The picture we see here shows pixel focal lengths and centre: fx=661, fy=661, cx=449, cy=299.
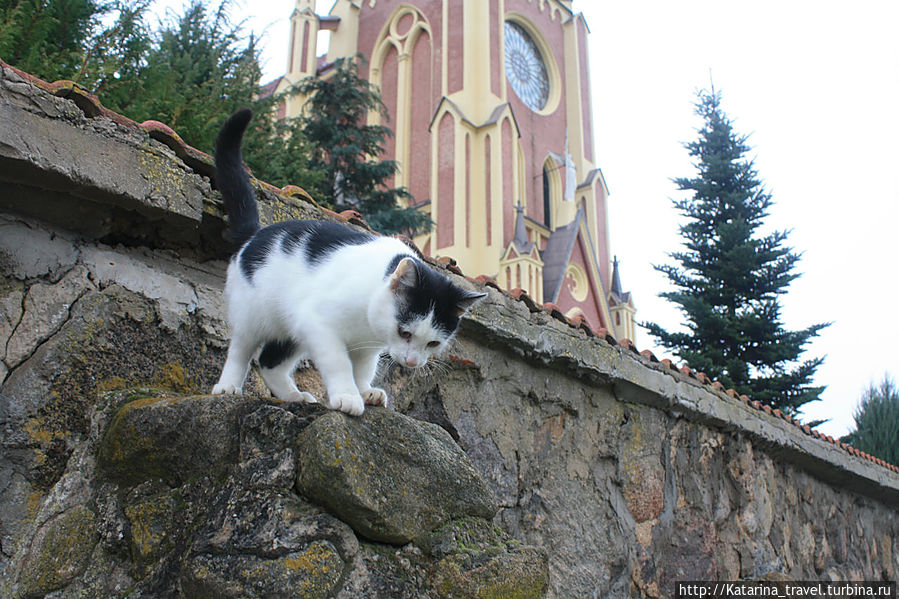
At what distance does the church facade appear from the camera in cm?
1856

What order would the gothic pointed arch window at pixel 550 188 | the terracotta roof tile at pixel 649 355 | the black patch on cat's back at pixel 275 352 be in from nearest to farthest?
the black patch on cat's back at pixel 275 352, the terracotta roof tile at pixel 649 355, the gothic pointed arch window at pixel 550 188

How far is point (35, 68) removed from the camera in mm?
3332

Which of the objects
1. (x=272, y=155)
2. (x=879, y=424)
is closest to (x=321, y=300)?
(x=272, y=155)

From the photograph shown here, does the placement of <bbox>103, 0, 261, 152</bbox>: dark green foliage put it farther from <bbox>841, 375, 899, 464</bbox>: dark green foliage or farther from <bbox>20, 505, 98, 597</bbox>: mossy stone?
<bbox>841, 375, 899, 464</bbox>: dark green foliage

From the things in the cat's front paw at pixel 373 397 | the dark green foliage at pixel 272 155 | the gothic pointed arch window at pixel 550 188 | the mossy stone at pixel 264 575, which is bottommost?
the mossy stone at pixel 264 575

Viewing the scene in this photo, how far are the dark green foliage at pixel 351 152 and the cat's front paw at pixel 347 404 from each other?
849 centimetres

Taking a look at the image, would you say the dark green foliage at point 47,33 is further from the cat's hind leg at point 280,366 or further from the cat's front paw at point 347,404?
the cat's front paw at point 347,404

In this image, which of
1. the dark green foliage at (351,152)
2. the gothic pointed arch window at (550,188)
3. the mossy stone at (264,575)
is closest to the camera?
the mossy stone at (264,575)

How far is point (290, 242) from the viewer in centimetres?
189

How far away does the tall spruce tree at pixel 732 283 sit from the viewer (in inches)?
499

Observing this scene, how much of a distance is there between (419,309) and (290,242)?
42 centimetres

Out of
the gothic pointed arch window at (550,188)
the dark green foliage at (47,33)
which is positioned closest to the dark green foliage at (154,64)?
the dark green foliage at (47,33)

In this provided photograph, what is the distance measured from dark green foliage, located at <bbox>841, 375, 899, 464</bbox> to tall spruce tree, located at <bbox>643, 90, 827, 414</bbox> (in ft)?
2.80

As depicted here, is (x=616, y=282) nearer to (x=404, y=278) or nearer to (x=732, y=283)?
(x=732, y=283)
